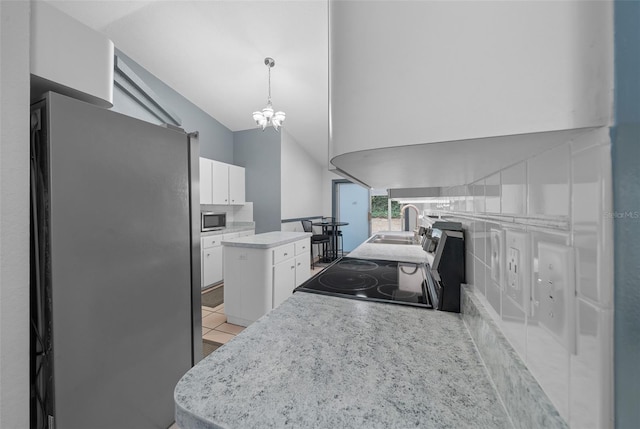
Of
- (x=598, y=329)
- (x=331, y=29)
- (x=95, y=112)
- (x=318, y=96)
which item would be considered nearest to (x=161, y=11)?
(x=318, y=96)

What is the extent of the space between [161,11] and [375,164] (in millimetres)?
3510

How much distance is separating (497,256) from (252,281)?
7.49ft

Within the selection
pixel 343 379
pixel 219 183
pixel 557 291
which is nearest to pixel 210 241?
pixel 219 183

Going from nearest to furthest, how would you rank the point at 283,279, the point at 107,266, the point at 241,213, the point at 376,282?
the point at 107,266, the point at 376,282, the point at 283,279, the point at 241,213

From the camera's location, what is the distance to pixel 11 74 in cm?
85

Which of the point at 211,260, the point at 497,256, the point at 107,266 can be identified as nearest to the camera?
the point at 497,256

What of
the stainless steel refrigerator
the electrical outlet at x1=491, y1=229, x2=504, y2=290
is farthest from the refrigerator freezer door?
the electrical outlet at x1=491, y1=229, x2=504, y2=290

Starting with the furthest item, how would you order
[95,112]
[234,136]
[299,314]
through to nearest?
[234,136], [95,112], [299,314]

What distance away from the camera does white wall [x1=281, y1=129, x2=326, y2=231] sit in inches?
199

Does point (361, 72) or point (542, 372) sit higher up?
point (361, 72)

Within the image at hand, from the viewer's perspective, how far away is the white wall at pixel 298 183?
5.04 meters

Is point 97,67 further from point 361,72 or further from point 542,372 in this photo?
point 542,372

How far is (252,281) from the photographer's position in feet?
8.16

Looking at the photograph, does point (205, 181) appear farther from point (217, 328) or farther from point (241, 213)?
point (217, 328)
